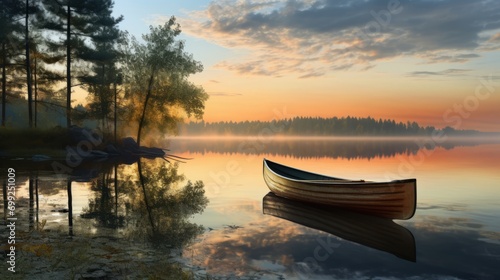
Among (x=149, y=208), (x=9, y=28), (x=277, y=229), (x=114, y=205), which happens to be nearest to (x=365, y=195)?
(x=277, y=229)

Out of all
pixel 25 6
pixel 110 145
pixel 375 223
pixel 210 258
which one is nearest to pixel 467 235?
pixel 375 223

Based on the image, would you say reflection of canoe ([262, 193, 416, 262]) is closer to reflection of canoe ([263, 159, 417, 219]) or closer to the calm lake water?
the calm lake water

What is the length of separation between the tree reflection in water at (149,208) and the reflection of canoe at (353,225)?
3.99 m

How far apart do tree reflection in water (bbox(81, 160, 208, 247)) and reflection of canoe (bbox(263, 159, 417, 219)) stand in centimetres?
498

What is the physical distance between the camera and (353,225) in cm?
1438

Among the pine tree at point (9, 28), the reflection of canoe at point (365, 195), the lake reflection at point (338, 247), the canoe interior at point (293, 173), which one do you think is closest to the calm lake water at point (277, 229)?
the lake reflection at point (338, 247)

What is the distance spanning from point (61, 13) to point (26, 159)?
17402mm

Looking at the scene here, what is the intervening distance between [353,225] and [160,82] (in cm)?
4331

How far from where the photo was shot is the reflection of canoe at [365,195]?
14234mm

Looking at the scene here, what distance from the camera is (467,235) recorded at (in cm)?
1323

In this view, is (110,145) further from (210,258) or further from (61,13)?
(210,258)

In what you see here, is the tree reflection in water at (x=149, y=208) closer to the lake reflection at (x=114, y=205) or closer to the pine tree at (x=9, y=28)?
the lake reflection at (x=114, y=205)

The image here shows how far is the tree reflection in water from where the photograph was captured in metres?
12.3

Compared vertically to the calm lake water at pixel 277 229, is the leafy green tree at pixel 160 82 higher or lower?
higher
